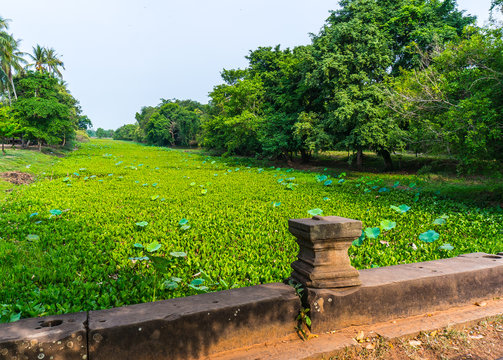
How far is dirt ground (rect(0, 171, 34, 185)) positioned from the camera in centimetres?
1193

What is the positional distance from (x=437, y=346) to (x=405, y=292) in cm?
51

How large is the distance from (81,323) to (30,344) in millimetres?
302

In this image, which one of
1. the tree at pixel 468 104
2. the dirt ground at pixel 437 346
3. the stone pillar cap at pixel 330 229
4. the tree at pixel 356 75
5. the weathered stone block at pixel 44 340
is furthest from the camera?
the tree at pixel 356 75

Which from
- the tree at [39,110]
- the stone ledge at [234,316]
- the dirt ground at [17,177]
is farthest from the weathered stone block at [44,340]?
the tree at [39,110]

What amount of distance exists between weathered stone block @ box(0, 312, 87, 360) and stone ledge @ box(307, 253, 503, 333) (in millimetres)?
1879

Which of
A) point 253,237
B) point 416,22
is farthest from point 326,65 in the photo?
point 253,237

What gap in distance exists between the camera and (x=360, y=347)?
2.49 metres

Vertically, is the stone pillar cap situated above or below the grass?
above

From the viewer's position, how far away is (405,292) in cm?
293

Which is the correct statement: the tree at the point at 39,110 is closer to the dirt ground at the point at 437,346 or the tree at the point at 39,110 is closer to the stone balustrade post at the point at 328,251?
the stone balustrade post at the point at 328,251

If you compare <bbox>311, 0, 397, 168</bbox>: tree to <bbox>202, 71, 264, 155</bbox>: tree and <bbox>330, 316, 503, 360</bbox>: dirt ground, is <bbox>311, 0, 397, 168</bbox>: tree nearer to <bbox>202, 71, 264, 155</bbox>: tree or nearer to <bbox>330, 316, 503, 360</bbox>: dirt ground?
<bbox>202, 71, 264, 155</bbox>: tree

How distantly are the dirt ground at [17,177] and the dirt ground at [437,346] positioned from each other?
1421cm

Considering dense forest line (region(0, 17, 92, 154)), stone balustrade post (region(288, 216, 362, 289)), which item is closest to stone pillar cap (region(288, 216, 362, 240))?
stone balustrade post (region(288, 216, 362, 289))

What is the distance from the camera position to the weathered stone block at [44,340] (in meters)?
1.85
